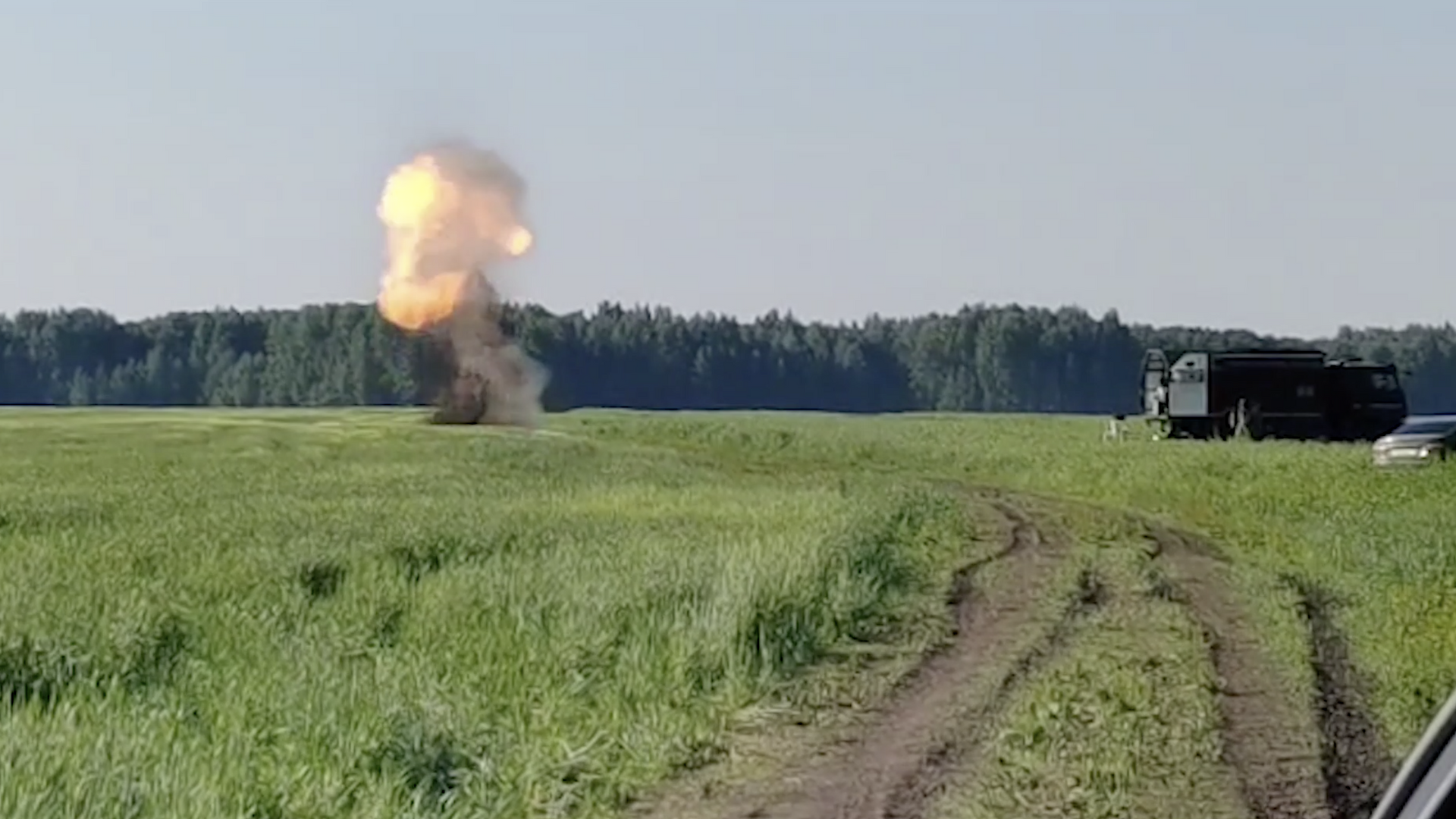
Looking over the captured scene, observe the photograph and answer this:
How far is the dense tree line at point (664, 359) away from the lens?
1656 centimetres

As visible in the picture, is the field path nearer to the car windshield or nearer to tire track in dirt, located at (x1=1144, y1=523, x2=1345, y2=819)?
tire track in dirt, located at (x1=1144, y1=523, x2=1345, y2=819)

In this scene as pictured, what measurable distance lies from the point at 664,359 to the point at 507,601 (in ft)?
51.2

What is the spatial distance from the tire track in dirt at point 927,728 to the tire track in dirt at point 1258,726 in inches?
29.8

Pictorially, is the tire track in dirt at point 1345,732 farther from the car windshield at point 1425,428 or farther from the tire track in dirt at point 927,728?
the car windshield at point 1425,428

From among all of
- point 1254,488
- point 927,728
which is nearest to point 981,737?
point 927,728

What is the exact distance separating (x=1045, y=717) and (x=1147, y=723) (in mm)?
374

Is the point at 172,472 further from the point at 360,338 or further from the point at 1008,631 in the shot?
the point at 1008,631

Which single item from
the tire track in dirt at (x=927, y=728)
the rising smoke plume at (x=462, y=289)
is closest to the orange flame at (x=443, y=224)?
the rising smoke plume at (x=462, y=289)

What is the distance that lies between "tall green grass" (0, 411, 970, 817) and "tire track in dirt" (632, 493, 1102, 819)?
0.33 m

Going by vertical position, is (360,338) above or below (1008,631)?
above

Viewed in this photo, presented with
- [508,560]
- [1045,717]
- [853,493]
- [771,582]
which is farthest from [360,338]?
[1045,717]

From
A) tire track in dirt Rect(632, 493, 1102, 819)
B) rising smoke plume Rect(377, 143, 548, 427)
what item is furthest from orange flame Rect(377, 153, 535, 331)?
tire track in dirt Rect(632, 493, 1102, 819)

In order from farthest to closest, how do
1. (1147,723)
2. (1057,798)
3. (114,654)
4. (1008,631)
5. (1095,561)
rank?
(1095,561) < (1008,631) < (114,654) < (1147,723) < (1057,798)

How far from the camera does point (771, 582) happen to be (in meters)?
11.4
